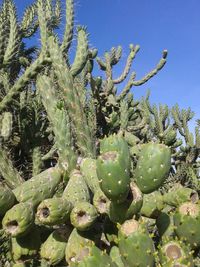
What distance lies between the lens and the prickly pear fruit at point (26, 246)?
2.64 meters

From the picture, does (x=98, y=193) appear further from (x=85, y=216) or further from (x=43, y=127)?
(x=43, y=127)

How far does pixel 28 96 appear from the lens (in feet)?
16.7

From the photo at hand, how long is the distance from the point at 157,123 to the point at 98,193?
5.17 m

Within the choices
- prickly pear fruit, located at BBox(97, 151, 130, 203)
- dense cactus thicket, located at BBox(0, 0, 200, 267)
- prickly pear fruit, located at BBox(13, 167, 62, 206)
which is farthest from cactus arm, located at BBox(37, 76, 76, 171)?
prickly pear fruit, located at BBox(97, 151, 130, 203)

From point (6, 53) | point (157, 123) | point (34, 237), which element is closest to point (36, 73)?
point (6, 53)

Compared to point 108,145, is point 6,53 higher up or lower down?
higher up

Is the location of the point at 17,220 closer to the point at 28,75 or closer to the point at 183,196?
the point at 183,196

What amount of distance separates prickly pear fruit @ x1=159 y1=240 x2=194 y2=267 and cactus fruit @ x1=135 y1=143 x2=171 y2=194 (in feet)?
1.17

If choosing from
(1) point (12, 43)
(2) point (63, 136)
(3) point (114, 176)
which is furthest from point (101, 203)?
(1) point (12, 43)

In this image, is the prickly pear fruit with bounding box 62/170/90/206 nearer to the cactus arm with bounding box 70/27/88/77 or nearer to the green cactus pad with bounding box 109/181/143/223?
the green cactus pad with bounding box 109/181/143/223

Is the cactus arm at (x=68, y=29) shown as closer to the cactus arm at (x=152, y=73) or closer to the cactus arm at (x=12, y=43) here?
the cactus arm at (x=12, y=43)

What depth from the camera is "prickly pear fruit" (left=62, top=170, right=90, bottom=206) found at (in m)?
2.65

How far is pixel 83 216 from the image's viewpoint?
7.89 feet

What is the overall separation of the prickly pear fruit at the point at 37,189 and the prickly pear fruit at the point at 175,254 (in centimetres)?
96
